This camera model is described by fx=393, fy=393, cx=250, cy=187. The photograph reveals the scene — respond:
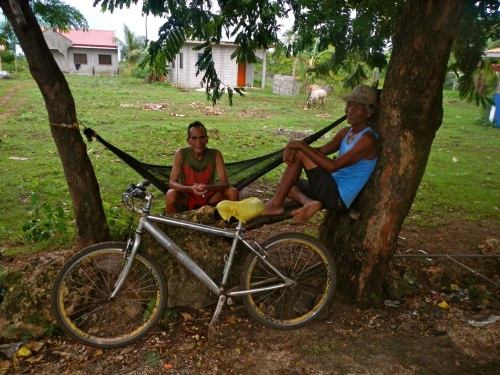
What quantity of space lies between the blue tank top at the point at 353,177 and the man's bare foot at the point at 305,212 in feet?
0.68

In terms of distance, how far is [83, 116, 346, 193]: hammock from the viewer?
3660mm

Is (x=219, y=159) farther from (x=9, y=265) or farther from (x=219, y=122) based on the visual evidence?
(x=219, y=122)

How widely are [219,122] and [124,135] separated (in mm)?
3192

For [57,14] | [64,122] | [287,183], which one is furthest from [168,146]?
[287,183]

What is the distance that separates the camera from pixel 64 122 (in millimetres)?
2822

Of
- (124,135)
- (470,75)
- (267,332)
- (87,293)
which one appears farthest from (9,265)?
(124,135)

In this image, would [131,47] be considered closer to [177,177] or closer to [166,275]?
[177,177]

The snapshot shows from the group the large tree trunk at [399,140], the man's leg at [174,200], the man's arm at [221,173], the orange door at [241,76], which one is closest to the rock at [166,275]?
the man's leg at [174,200]

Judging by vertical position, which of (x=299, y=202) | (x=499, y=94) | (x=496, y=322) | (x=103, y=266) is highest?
(x=499, y=94)

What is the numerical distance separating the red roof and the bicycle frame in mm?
27317

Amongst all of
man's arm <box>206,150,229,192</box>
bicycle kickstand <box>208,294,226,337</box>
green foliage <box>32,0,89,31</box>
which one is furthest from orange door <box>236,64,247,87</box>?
bicycle kickstand <box>208,294,226,337</box>

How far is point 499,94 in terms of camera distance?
12.1 metres

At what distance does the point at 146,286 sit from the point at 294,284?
1004 millimetres

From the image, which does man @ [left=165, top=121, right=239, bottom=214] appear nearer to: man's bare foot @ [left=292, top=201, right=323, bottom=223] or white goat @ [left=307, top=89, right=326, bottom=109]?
man's bare foot @ [left=292, top=201, right=323, bottom=223]
